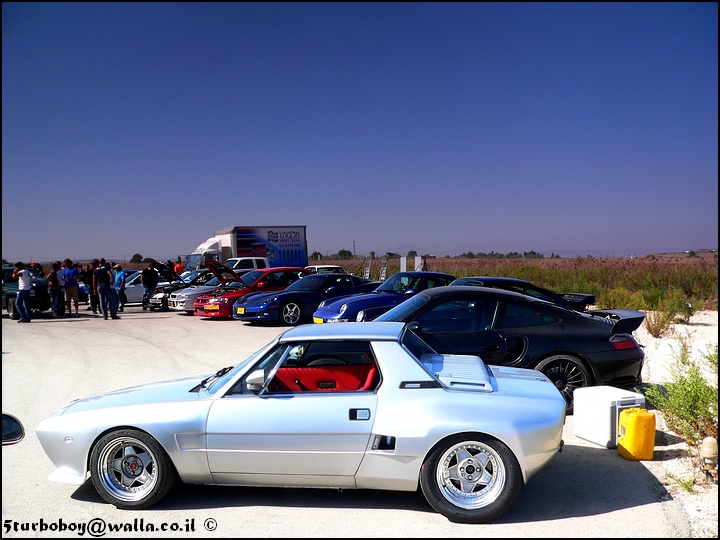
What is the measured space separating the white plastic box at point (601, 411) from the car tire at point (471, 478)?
1972 mm

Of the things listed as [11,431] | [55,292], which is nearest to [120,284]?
[55,292]

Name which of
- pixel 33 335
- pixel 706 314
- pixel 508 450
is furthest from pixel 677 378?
pixel 33 335

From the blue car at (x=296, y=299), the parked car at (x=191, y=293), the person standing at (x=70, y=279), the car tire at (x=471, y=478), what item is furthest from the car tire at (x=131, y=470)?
the person standing at (x=70, y=279)

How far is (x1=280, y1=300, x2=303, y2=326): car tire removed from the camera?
1583 cm

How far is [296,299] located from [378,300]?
15.1 ft

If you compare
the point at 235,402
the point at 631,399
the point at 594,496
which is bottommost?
the point at 594,496

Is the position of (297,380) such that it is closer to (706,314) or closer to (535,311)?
(535,311)

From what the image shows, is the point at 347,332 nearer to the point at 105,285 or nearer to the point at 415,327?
the point at 415,327

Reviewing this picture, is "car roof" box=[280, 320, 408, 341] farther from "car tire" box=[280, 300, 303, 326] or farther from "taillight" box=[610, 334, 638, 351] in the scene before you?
"car tire" box=[280, 300, 303, 326]

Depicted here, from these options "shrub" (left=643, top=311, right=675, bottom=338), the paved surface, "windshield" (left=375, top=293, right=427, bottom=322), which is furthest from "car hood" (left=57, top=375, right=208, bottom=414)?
"shrub" (left=643, top=311, right=675, bottom=338)

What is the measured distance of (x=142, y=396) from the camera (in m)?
4.74

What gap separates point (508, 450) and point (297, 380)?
1.71 metres

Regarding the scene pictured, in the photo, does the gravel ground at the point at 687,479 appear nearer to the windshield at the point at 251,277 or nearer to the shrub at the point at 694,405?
the shrub at the point at 694,405

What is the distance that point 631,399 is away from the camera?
565cm
